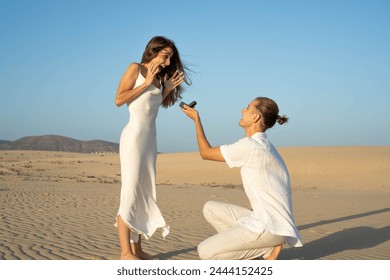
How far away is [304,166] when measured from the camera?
104ft

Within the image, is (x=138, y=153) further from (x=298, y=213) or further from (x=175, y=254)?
(x=298, y=213)

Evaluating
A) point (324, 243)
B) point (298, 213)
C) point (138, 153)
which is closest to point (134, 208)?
point (138, 153)

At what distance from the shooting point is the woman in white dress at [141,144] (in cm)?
486

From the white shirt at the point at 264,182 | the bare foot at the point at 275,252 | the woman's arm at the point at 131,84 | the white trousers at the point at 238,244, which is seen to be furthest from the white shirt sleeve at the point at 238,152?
the woman's arm at the point at 131,84

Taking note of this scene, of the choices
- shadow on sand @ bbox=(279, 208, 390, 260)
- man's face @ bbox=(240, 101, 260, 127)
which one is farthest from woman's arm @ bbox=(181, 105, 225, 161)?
shadow on sand @ bbox=(279, 208, 390, 260)

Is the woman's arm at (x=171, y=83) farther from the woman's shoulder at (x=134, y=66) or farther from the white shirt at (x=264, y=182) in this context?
the white shirt at (x=264, y=182)

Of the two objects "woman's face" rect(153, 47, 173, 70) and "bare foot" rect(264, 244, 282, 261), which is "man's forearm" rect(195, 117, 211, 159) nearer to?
"woman's face" rect(153, 47, 173, 70)

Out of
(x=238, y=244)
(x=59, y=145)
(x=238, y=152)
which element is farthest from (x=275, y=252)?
(x=59, y=145)

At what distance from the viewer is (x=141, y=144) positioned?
490cm

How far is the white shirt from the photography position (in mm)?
4289

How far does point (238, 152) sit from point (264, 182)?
0.36 metres

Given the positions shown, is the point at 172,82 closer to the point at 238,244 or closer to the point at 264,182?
the point at 264,182
